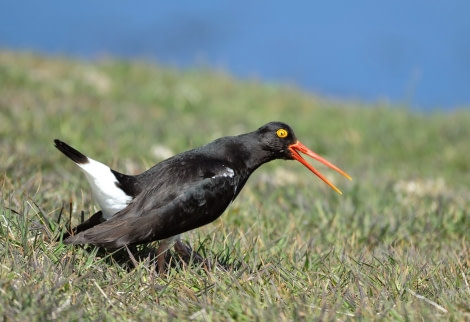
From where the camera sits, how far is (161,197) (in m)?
4.12

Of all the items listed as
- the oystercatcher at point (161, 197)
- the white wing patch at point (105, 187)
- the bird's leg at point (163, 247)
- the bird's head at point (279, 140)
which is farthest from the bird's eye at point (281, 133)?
the white wing patch at point (105, 187)

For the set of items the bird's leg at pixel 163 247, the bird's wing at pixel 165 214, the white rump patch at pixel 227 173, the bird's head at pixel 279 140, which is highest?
the bird's head at pixel 279 140

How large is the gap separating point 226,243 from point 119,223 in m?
0.76

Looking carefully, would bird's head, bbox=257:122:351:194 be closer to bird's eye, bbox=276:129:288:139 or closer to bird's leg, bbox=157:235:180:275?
bird's eye, bbox=276:129:288:139

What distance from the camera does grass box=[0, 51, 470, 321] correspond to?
351 centimetres

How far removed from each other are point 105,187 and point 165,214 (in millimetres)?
370

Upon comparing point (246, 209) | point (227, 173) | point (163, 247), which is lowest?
point (163, 247)

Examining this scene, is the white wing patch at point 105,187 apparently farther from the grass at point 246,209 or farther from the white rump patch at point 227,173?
the white rump patch at point 227,173

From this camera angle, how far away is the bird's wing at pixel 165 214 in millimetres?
3945

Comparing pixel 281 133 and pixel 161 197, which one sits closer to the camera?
pixel 161 197

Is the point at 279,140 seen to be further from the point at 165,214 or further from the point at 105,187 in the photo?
the point at 105,187

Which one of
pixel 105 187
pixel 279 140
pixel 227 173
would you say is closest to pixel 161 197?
pixel 105 187

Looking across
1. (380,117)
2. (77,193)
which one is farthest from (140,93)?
(77,193)

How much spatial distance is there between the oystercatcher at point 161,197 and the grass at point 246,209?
0.16m
